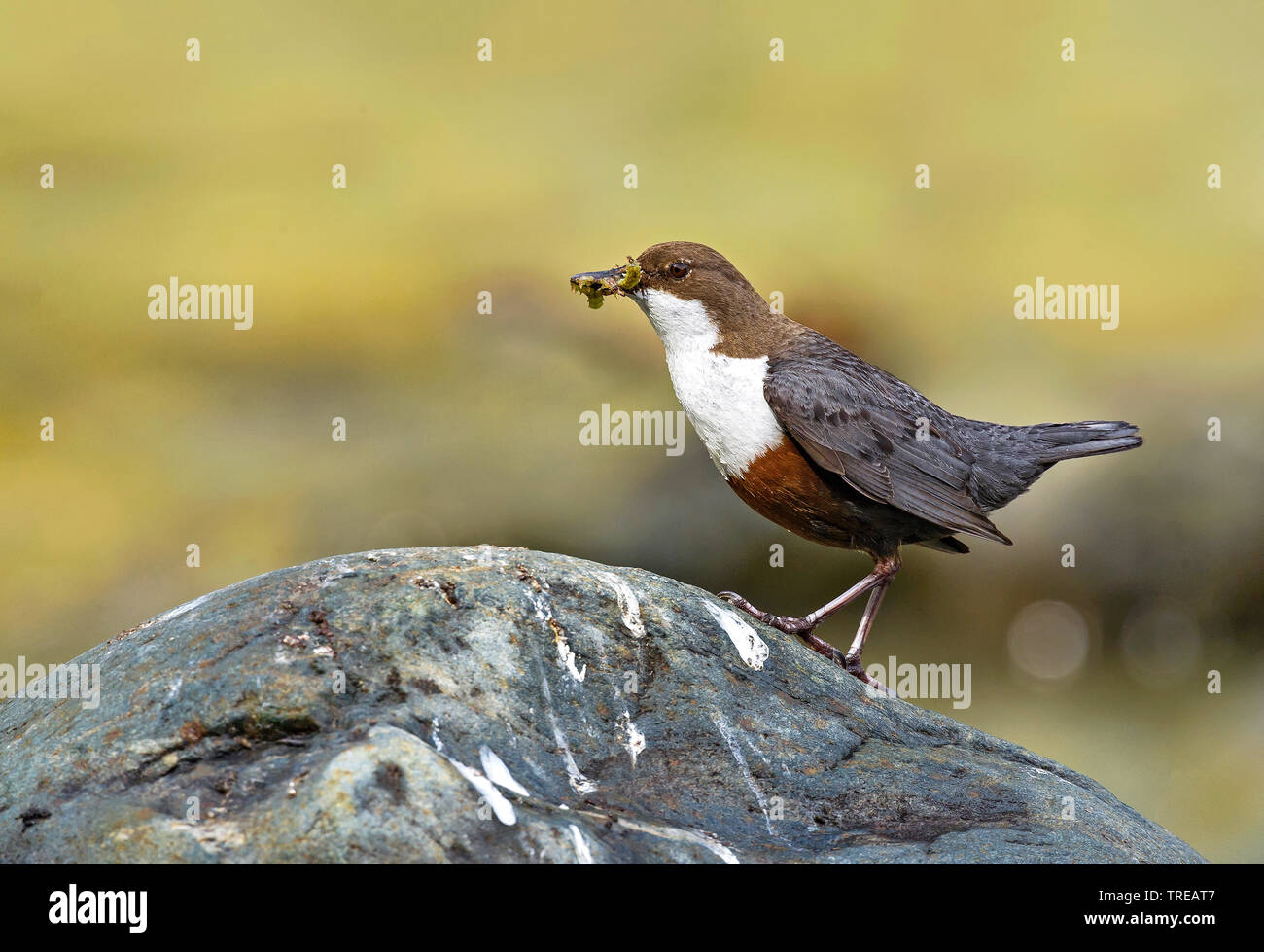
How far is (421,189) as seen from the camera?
1210cm

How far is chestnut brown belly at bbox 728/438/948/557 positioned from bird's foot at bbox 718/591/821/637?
1.76 feet

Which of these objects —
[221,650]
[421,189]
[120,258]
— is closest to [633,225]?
[421,189]

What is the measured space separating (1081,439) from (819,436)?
5.11 feet

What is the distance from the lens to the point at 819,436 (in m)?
5.56

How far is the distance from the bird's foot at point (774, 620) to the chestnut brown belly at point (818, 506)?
21.1 inches

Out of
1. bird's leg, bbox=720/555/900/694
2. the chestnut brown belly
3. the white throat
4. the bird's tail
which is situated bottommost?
bird's leg, bbox=720/555/900/694

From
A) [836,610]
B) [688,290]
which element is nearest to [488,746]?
[836,610]

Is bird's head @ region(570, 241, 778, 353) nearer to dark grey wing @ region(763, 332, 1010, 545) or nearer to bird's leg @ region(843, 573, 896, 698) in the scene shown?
dark grey wing @ region(763, 332, 1010, 545)

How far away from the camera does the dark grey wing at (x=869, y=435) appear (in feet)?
18.3

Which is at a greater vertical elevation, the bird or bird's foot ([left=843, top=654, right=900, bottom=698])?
the bird

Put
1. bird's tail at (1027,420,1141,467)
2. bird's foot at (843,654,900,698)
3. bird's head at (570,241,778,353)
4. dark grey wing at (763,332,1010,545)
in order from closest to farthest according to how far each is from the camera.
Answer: bird's foot at (843,654,900,698) < dark grey wing at (763,332,1010,545) < bird's head at (570,241,778,353) < bird's tail at (1027,420,1141,467)

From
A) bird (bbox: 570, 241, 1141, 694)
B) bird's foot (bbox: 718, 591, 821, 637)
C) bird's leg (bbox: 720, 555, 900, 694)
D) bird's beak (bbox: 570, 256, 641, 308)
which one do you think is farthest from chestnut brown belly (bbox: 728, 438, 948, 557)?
bird's beak (bbox: 570, 256, 641, 308)

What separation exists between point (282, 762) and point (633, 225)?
29.3ft

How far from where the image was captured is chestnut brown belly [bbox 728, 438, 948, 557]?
18.3 ft
